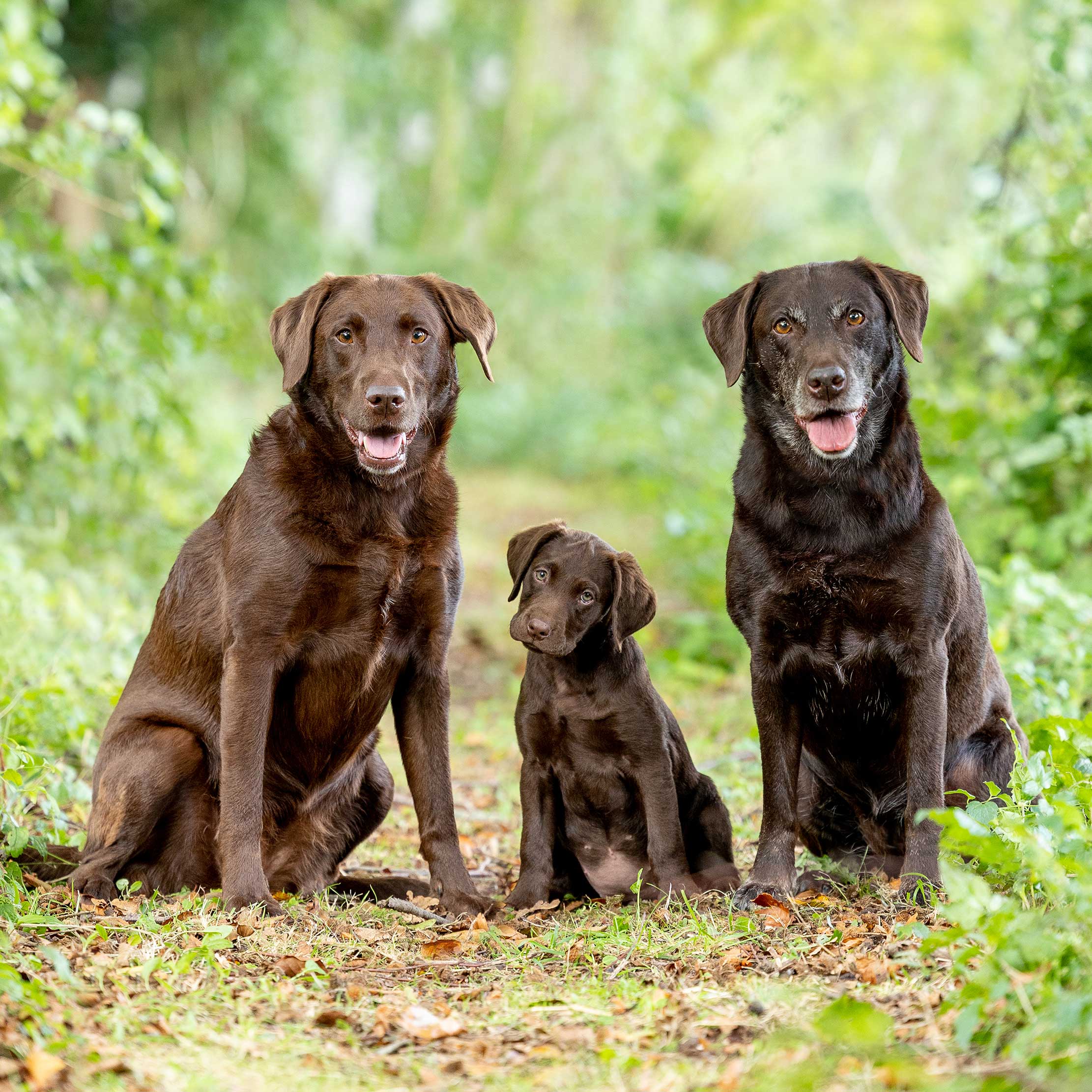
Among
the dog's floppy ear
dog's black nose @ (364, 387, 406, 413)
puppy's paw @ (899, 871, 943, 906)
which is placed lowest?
puppy's paw @ (899, 871, 943, 906)

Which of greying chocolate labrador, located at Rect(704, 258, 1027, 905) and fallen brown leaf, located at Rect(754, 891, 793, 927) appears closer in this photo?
fallen brown leaf, located at Rect(754, 891, 793, 927)

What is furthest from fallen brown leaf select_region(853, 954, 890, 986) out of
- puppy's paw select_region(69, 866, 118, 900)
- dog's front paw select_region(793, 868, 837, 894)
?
puppy's paw select_region(69, 866, 118, 900)

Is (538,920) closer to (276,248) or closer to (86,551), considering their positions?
(86,551)

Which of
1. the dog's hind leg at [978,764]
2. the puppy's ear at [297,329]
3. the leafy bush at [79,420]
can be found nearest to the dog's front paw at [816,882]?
the dog's hind leg at [978,764]

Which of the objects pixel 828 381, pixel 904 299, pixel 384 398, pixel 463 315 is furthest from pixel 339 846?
pixel 904 299

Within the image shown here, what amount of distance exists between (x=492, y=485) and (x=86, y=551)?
387 inches

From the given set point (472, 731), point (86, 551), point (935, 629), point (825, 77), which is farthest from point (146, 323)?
point (825, 77)

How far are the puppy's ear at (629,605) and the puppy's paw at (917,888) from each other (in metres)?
1.19

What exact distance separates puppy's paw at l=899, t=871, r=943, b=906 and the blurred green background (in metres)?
1.46

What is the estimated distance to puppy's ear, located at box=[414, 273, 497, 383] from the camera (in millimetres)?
4266

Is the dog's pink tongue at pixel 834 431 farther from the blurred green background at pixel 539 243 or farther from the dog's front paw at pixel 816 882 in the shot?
the blurred green background at pixel 539 243

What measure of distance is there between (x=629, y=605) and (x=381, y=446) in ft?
3.46

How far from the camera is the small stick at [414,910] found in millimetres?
4086

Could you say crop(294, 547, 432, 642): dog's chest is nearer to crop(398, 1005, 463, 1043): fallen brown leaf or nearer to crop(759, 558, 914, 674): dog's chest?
crop(759, 558, 914, 674): dog's chest
